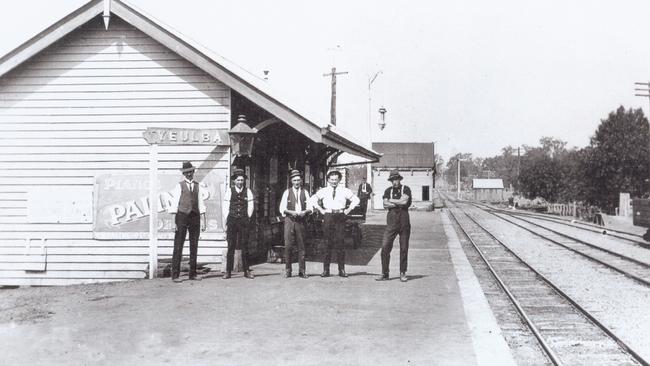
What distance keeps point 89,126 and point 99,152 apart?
1.67ft

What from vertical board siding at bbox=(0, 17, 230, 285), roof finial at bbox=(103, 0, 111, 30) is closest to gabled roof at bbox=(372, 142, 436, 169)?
vertical board siding at bbox=(0, 17, 230, 285)

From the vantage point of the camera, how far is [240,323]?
22.0 ft

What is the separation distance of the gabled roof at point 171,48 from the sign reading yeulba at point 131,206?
203 cm

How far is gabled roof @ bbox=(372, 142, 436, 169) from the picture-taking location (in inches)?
2301

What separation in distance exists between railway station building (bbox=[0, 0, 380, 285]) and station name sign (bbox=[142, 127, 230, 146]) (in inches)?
8.1

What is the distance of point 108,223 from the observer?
38.0ft

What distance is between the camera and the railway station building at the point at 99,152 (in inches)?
451

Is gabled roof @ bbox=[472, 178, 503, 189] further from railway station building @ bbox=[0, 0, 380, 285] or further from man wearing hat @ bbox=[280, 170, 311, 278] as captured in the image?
man wearing hat @ bbox=[280, 170, 311, 278]

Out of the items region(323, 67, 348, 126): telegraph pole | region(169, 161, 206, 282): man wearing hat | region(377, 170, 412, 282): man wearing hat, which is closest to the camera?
region(169, 161, 206, 282): man wearing hat

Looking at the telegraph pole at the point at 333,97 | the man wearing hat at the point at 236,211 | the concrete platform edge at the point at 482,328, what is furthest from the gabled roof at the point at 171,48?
the telegraph pole at the point at 333,97

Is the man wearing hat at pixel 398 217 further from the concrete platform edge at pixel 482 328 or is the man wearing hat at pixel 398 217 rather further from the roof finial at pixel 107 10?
the roof finial at pixel 107 10

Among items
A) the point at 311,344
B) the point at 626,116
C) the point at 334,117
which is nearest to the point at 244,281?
the point at 311,344

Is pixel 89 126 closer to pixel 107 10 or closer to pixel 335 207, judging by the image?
pixel 107 10

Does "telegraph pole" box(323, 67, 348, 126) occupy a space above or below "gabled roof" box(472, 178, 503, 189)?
above
